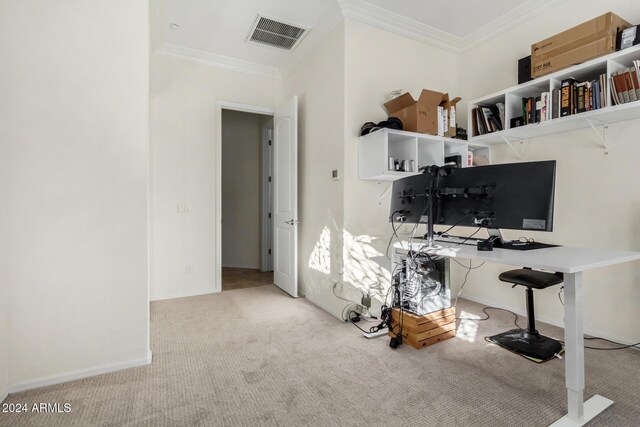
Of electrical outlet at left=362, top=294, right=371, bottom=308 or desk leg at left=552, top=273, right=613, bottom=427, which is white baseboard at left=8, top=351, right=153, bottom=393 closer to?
electrical outlet at left=362, top=294, right=371, bottom=308

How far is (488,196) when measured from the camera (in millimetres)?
1755

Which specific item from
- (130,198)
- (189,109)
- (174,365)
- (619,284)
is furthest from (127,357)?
(619,284)

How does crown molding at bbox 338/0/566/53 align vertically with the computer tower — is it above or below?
above

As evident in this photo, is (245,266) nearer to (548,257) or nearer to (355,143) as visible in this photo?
(355,143)

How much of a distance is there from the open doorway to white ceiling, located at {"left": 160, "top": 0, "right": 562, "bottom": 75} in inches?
72.2

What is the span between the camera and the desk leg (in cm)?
145

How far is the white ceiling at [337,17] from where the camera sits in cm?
290

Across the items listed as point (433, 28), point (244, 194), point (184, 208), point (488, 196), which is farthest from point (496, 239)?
point (244, 194)

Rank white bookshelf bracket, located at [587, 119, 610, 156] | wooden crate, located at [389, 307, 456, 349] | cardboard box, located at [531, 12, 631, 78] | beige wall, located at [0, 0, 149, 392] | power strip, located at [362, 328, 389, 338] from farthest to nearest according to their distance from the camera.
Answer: power strip, located at [362, 328, 389, 338] → white bookshelf bracket, located at [587, 119, 610, 156] → wooden crate, located at [389, 307, 456, 349] → cardboard box, located at [531, 12, 631, 78] → beige wall, located at [0, 0, 149, 392]

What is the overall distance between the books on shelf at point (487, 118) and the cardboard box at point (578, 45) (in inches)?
17.4

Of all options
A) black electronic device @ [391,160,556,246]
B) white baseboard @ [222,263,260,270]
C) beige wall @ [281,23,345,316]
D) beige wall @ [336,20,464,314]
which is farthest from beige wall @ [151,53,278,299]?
black electronic device @ [391,160,556,246]

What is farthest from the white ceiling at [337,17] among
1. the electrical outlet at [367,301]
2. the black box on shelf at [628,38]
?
the electrical outlet at [367,301]

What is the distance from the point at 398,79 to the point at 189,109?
247cm

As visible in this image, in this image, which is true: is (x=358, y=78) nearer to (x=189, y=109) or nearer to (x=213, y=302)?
(x=189, y=109)
